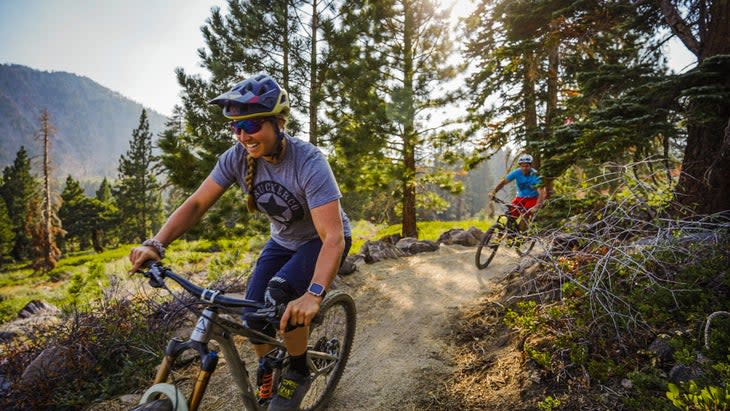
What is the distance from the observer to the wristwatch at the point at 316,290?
1.96 metres

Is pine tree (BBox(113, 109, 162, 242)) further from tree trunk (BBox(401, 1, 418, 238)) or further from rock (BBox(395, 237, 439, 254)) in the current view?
→ rock (BBox(395, 237, 439, 254))

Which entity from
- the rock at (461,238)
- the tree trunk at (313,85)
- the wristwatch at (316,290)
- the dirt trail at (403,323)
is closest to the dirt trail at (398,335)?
the dirt trail at (403,323)

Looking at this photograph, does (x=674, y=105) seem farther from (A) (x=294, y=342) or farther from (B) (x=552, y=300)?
(A) (x=294, y=342)

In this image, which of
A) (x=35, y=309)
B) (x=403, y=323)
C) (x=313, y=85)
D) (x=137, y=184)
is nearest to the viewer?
(x=403, y=323)

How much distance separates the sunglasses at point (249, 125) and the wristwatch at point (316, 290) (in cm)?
110

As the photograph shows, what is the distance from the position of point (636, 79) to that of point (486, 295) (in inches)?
158

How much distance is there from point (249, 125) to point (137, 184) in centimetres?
5670

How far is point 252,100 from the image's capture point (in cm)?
216

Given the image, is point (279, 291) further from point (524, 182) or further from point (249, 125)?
point (524, 182)

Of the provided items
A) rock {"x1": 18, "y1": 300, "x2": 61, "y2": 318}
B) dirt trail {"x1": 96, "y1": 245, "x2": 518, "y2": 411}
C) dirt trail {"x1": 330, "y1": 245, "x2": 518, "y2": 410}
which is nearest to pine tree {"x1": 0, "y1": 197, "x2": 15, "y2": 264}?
rock {"x1": 18, "y1": 300, "x2": 61, "y2": 318}

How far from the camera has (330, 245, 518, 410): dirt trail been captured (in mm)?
3305

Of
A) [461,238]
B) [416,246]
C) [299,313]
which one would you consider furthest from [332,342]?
[461,238]

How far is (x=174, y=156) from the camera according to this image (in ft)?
29.8

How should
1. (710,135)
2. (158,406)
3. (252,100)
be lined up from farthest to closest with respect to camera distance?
(710,135) < (252,100) < (158,406)
